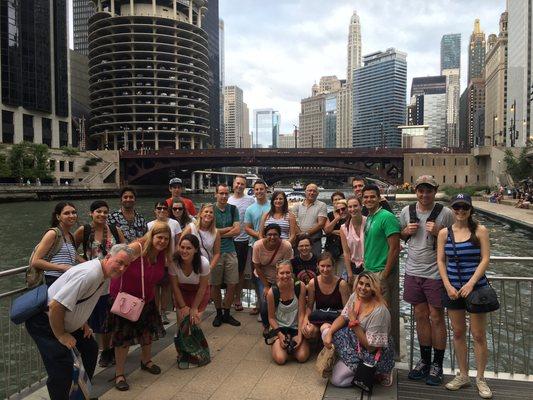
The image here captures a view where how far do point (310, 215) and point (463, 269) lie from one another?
2791 mm

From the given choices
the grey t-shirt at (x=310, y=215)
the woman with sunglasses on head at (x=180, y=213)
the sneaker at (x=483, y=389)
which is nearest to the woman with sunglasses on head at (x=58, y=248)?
the woman with sunglasses on head at (x=180, y=213)

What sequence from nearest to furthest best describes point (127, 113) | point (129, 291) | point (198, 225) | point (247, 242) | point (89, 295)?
point (89, 295)
point (129, 291)
point (198, 225)
point (247, 242)
point (127, 113)

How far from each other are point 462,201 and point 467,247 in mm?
453

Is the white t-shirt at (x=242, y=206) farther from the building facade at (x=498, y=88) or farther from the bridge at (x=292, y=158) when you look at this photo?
the building facade at (x=498, y=88)

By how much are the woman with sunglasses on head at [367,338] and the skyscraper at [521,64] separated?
11752cm

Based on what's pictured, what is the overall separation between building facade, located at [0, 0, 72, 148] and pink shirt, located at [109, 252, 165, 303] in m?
85.3

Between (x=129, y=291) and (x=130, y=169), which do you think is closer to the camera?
(x=129, y=291)

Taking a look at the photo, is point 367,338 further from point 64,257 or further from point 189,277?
point 64,257

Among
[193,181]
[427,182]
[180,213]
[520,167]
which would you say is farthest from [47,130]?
[427,182]

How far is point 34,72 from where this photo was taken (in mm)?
82188

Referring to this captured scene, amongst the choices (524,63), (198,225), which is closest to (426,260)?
(198,225)

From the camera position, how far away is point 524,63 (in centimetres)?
11481

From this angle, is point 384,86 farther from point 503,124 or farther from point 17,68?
point 17,68

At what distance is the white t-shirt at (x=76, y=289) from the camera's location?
3.58 metres
